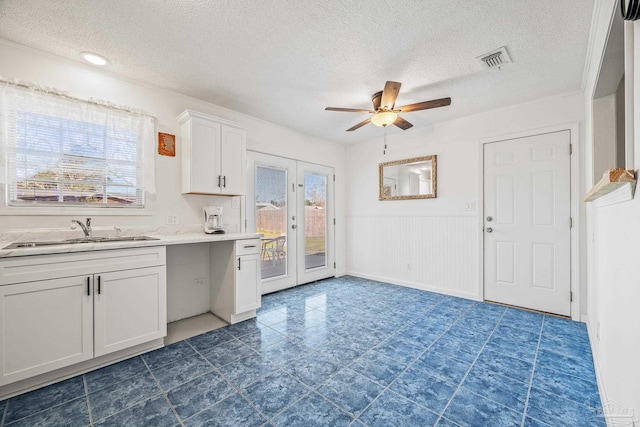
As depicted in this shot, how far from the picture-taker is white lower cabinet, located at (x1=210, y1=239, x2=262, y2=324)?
9.30 ft

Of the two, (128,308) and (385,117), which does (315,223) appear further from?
(128,308)

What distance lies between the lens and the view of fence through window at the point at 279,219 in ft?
12.7

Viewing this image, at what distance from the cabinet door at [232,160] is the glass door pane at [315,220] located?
4.70 feet

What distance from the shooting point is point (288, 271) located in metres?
4.17

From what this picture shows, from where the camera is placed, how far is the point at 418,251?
13.6ft

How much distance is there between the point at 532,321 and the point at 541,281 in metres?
0.54

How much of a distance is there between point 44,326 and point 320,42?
9.19 feet

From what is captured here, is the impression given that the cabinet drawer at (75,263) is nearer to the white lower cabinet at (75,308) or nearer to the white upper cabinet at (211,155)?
the white lower cabinet at (75,308)

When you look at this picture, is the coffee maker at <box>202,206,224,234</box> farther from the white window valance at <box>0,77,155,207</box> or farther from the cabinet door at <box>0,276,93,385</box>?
the cabinet door at <box>0,276,93,385</box>

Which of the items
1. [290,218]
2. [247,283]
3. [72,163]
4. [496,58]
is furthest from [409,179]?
[72,163]

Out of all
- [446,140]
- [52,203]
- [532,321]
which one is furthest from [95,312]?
[446,140]

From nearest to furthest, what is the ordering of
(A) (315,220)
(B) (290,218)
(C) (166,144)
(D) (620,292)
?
(D) (620,292) < (C) (166,144) < (B) (290,218) < (A) (315,220)

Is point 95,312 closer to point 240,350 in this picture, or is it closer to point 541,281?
point 240,350

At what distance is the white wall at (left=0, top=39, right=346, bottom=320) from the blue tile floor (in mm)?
797
